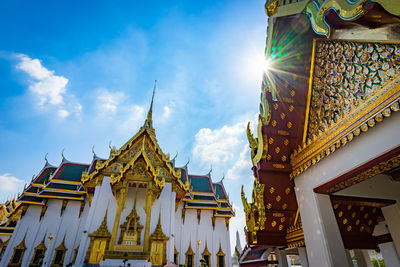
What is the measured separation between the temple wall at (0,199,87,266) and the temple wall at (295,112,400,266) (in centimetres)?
1458

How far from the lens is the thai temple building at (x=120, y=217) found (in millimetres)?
9891

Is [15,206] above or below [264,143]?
above

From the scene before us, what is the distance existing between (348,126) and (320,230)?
4.15 feet

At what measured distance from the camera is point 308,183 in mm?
2816

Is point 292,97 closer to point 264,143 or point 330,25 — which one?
point 264,143

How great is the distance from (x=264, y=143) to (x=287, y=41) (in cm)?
139

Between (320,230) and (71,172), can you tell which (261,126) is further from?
(71,172)

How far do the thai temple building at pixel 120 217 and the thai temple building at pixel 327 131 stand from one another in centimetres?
868

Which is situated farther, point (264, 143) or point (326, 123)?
point (264, 143)

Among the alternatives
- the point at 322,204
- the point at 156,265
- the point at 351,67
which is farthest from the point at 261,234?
the point at 156,265

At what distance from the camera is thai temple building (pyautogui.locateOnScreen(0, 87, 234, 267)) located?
9.89 meters

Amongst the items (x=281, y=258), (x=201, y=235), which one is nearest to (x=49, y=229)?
(x=201, y=235)

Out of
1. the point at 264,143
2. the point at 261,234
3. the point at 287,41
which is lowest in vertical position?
the point at 261,234

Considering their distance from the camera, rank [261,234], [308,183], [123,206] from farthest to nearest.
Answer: [123,206] → [261,234] → [308,183]
